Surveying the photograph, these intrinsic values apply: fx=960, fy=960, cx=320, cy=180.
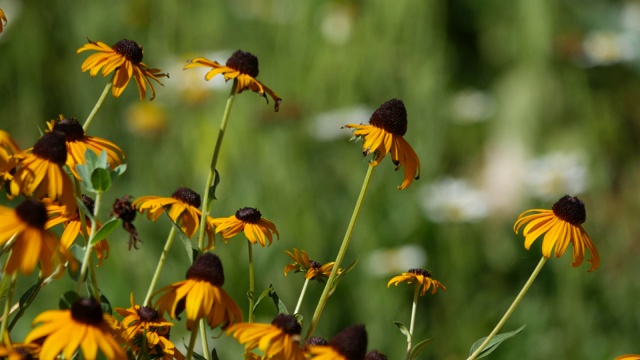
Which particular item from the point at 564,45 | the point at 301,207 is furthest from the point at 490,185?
the point at 301,207

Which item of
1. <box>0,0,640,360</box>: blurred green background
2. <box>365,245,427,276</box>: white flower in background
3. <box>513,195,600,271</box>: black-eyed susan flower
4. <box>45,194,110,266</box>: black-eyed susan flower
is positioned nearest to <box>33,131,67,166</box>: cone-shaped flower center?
<box>45,194,110,266</box>: black-eyed susan flower

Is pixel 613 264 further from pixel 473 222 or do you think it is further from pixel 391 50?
pixel 391 50

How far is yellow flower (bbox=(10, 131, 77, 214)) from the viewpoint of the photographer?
0.64 m

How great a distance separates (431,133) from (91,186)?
2278mm

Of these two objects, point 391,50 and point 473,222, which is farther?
point 391,50

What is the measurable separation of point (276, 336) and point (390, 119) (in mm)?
241

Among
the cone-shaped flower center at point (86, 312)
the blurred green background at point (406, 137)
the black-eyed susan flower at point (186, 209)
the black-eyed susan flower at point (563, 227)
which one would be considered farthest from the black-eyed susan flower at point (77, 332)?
the blurred green background at point (406, 137)

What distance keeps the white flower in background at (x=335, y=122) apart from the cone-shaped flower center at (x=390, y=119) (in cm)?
193

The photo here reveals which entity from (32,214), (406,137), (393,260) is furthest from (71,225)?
(406,137)

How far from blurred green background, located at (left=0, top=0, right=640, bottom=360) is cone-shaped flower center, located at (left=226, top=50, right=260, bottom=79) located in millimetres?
1271

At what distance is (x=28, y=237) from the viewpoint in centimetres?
59

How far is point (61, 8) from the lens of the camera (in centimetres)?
367

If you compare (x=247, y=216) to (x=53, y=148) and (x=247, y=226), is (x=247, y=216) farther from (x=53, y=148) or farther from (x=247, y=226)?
(x=53, y=148)

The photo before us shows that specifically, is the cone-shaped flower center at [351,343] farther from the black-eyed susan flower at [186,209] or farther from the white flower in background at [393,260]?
the white flower in background at [393,260]
